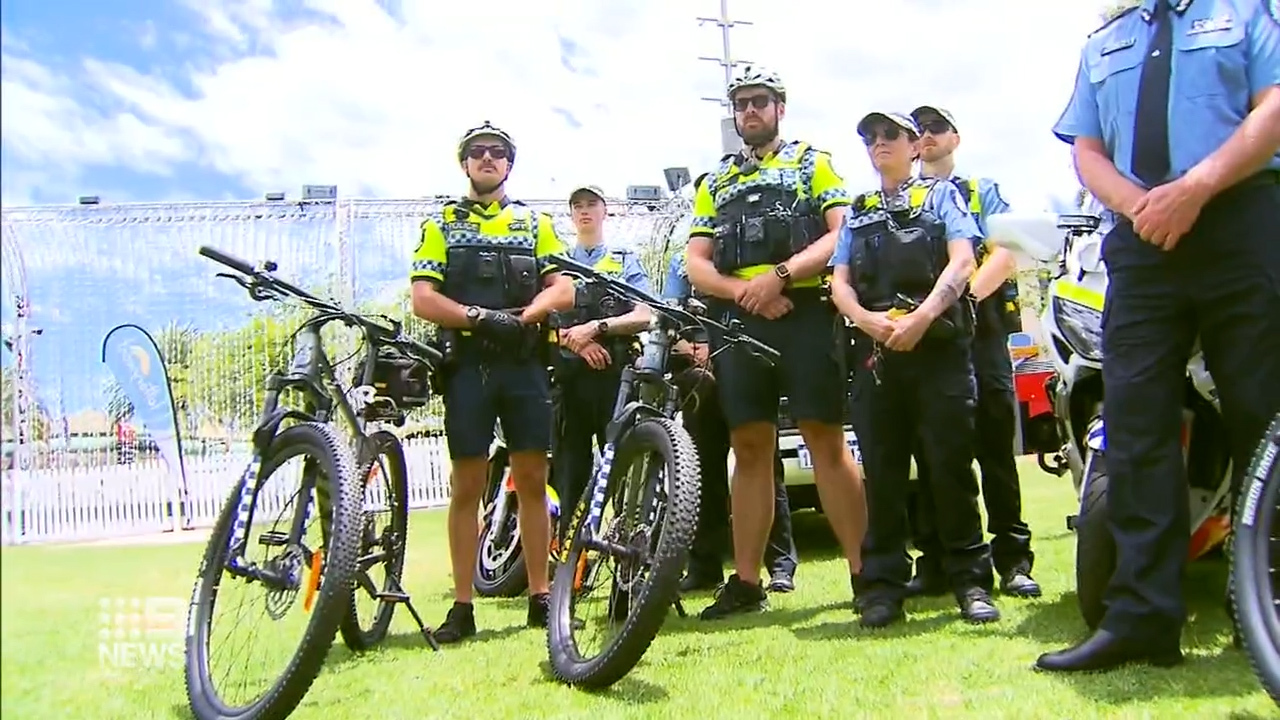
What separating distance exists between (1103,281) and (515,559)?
105 inches

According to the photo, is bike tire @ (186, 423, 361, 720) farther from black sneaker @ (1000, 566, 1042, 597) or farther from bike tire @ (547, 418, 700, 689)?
black sneaker @ (1000, 566, 1042, 597)

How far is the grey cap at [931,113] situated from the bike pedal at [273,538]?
9.06 ft

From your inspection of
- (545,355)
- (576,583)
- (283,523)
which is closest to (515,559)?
(545,355)

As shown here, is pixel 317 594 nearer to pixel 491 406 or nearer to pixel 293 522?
pixel 293 522

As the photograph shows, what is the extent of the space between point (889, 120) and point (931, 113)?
29.2 inches

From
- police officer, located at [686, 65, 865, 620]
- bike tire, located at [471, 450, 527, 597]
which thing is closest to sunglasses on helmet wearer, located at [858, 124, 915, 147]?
police officer, located at [686, 65, 865, 620]

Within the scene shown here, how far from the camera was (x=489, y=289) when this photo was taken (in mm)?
3420

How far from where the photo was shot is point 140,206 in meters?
2.09

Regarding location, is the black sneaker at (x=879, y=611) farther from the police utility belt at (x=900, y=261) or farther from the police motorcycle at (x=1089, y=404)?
the police utility belt at (x=900, y=261)

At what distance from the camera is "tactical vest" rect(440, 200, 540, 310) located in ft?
11.2

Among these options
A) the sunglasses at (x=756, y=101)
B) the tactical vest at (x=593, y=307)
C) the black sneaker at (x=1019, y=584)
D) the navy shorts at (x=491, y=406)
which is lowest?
the black sneaker at (x=1019, y=584)

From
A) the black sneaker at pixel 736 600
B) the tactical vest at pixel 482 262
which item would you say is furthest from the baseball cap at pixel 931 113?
the black sneaker at pixel 736 600

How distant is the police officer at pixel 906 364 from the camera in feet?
10.4

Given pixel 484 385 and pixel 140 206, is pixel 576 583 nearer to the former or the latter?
pixel 484 385
